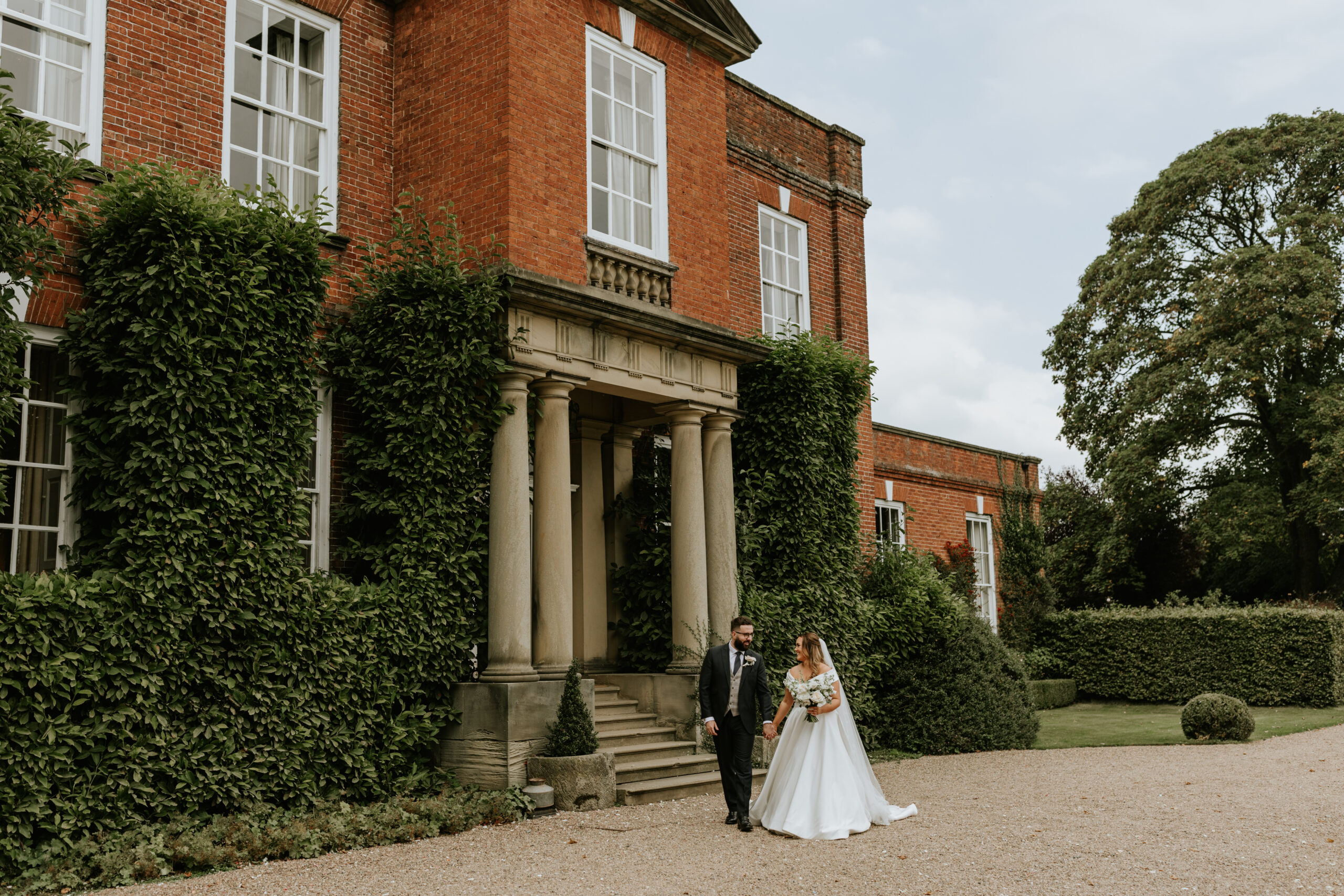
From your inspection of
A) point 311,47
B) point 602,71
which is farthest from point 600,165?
point 311,47

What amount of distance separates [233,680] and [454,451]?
2795 millimetres

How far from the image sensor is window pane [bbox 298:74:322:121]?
37.3 ft

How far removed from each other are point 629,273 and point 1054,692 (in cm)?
1539

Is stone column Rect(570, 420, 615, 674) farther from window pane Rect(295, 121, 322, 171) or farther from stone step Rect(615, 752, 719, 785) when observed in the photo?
window pane Rect(295, 121, 322, 171)

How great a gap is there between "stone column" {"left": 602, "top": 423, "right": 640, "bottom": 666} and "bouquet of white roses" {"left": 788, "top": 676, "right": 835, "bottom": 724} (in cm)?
435

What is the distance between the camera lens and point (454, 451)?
10.5m

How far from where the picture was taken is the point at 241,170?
1077 cm

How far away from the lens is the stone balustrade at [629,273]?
11977 millimetres

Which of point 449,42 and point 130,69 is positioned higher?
point 449,42

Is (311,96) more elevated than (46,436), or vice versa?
(311,96)

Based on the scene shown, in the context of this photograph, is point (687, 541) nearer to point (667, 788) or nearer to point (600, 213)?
point (667, 788)

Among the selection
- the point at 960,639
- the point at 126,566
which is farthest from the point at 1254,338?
the point at 126,566

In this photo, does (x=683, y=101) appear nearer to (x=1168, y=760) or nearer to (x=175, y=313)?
(x=175, y=313)

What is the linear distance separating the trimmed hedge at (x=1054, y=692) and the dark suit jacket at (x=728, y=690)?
14.4 m
